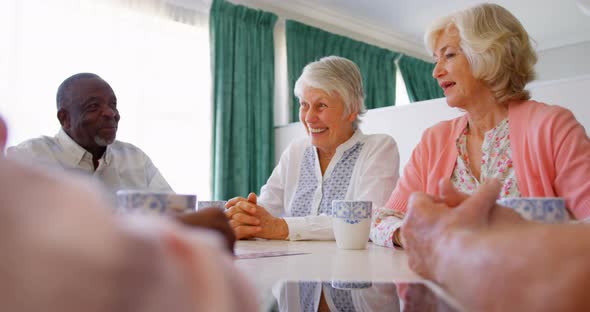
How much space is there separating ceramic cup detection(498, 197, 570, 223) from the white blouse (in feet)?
3.46

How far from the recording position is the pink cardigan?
1.23 m

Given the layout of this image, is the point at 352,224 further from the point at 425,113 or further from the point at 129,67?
the point at 129,67

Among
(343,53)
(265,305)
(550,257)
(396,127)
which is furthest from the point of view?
(343,53)

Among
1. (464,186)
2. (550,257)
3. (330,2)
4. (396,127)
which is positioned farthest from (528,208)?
(330,2)

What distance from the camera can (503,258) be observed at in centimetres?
43

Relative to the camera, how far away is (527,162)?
135cm

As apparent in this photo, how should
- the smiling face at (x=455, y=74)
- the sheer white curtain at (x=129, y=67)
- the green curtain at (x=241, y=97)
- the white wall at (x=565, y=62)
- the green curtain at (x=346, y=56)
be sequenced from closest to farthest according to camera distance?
1. the smiling face at (x=455, y=74)
2. the sheer white curtain at (x=129, y=67)
3. the green curtain at (x=241, y=97)
4. the green curtain at (x=346, y=56)
5. the white wall at (x=565, y=62)

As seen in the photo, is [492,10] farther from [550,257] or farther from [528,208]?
[550,257]

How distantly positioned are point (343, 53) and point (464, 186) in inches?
164

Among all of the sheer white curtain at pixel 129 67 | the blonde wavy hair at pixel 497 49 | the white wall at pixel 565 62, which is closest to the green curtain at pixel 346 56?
the sheer white curtain at pixel 129 67

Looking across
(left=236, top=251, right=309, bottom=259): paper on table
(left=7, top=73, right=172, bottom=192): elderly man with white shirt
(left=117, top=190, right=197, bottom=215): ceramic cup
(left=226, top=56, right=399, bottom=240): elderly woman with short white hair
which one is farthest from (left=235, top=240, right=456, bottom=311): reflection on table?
(left=7, top=73, right=172, bottom=192): elderly man with white shirt

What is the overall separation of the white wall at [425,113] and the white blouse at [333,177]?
1.51 meters

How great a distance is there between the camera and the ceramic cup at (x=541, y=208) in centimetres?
70

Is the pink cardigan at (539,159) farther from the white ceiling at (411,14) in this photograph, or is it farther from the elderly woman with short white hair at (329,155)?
the white ceiling at (411,14)
